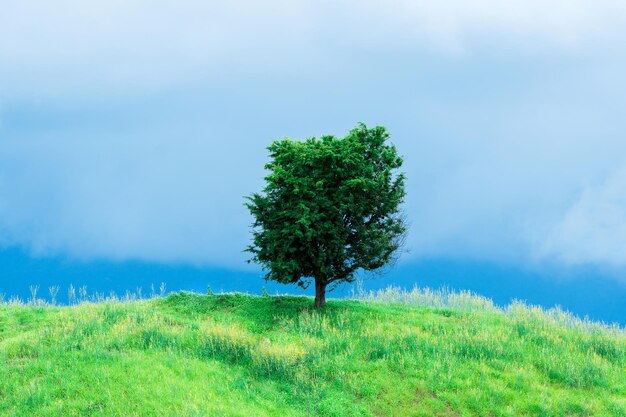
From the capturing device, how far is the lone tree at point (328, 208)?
2525cm

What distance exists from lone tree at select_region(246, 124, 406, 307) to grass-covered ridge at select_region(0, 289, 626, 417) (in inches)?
89.3

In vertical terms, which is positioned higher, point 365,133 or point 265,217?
point 365,133

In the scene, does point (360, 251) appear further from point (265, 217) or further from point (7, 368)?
point (7, 368)

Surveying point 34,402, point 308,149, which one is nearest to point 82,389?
point 34,402

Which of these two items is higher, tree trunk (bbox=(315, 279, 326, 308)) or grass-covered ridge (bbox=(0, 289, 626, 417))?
tree trunk (bbox=(315, 279, 326, 308))

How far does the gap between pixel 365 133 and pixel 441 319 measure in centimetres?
884

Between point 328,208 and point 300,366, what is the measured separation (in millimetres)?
8580

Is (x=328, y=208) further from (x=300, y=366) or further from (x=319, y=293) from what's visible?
(x=300, y=366)

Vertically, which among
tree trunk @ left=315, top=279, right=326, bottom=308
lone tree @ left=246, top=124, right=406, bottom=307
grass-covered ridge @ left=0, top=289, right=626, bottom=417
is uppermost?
lone tree @ left=246, top=124, right=406, bottom=307

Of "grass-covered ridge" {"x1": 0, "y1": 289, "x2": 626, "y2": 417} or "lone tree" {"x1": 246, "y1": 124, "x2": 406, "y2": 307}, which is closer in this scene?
"grass-covered ridge" {"x1": 0, "y1": 289, "x2": 626, "y2": 417}

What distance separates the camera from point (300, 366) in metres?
18.5

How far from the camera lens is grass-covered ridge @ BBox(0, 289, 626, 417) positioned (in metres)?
16.1

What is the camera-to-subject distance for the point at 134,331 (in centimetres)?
2044

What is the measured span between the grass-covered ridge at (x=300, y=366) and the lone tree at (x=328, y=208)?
2.27m
